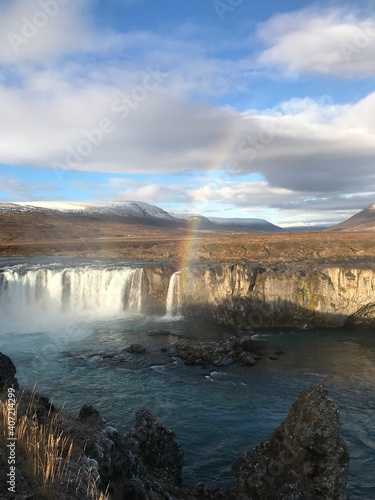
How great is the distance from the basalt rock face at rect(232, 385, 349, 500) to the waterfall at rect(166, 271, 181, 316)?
99.0 feet

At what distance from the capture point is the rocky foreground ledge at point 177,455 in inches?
356

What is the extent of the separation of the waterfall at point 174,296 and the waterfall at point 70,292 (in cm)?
340

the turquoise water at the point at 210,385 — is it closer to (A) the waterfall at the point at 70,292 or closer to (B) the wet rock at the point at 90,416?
(B) the wet rock at the point at 90,416

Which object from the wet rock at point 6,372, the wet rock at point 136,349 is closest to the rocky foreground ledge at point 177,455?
the wet rock at point 6,372

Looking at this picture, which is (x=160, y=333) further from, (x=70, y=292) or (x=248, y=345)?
(x=70, y=292)

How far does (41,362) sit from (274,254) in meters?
51.4

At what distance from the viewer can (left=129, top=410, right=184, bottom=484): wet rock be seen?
42.3 feet

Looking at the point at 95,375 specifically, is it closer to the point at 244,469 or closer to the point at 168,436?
the point at 168,436

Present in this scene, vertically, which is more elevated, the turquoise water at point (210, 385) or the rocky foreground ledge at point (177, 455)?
the rocky foreground ledge at point (177, 455)

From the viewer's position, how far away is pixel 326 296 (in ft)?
124

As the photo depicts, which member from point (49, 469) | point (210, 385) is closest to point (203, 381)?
point (210, 385)

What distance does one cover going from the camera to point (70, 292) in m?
46.0

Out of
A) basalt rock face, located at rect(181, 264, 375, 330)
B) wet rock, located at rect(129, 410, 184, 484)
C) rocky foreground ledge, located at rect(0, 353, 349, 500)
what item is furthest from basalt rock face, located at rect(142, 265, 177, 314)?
wet rock, located at rect(129, 410, 184, 484)

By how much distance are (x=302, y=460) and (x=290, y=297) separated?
27206 mm
